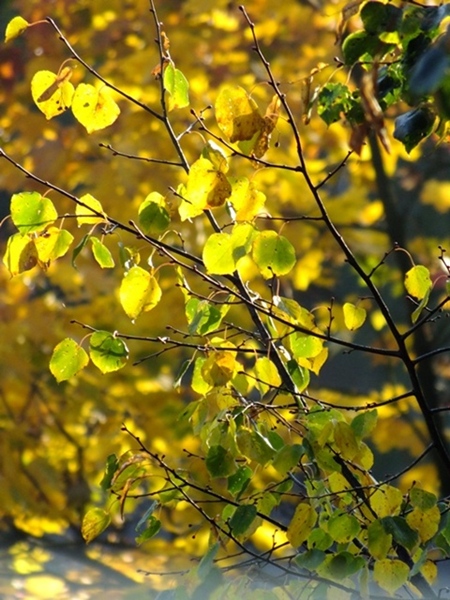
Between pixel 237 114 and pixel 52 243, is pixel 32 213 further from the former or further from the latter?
pixel 237 114

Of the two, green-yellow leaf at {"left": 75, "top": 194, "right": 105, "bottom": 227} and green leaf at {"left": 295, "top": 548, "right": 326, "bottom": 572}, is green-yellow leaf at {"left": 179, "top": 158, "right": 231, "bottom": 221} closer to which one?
green-yellow leaf at {"left": 75, "top": 194, "right": 105, "bottom": 227}

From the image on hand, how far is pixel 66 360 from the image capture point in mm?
887

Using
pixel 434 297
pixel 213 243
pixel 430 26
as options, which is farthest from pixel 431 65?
pixel 434 297

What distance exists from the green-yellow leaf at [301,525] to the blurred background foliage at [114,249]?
4.69ft

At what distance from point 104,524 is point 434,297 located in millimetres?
2753

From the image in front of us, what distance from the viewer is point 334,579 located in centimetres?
90

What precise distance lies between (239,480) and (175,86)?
0.38 metres

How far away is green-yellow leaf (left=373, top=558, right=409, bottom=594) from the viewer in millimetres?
844

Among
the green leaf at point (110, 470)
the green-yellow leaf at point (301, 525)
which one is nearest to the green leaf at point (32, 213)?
the green leaf at point (110, 470)

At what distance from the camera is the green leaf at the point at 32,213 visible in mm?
825

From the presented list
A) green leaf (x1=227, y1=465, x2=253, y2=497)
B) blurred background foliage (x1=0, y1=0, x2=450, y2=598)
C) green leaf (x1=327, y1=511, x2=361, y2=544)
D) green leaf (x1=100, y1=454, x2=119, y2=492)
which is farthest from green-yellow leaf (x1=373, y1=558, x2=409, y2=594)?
blurred background foliage (x1=0, y1=0, x2=450, y2=598)

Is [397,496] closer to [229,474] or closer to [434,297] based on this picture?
[229,474]

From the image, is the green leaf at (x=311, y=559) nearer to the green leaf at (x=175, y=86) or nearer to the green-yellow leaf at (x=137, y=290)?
the green-yellow leaf at (x=137, y=290)

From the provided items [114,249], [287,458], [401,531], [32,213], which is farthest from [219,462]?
[114,249]
